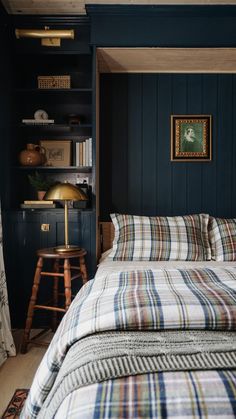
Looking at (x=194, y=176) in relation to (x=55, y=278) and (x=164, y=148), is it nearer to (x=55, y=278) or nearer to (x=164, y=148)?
(x=164, y=148)

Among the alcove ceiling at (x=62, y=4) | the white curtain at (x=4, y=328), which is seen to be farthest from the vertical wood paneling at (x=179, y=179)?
the white curtain at (x=4, y=328)

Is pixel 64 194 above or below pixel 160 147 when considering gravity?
below

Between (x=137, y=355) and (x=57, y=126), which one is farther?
(x=57, y=126)

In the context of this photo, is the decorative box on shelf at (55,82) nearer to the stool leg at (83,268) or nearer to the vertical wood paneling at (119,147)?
the vertical wood paneling at (119,147)

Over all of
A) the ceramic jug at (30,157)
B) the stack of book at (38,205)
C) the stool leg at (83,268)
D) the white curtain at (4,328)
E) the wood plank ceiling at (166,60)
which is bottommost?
the white curtain at (4,328)

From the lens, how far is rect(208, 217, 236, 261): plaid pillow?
2744mm

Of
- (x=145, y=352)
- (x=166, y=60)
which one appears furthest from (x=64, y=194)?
(x=145, y=352)

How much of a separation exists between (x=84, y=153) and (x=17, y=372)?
5.72ft

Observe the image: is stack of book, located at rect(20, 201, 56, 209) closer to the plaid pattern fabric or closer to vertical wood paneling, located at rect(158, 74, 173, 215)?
vertical wood paneling, located at rect(158, 74, 173, 215)

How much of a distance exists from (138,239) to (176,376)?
6.12ft

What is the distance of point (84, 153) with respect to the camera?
3.15 m

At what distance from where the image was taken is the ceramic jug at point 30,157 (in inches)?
121

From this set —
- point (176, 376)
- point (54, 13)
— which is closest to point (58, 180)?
point (54, 13)

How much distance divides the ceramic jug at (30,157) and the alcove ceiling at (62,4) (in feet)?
3.44
